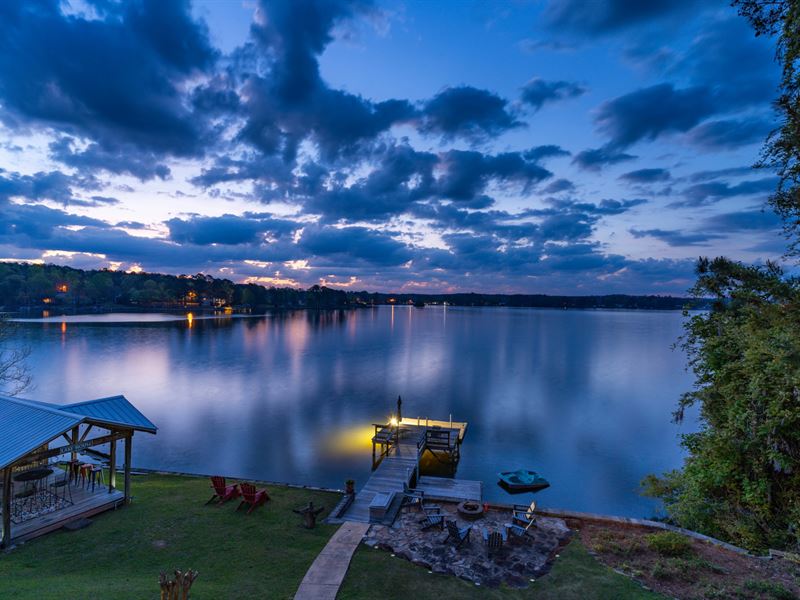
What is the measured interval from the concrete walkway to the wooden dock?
1.60m

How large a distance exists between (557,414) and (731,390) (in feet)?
86.6

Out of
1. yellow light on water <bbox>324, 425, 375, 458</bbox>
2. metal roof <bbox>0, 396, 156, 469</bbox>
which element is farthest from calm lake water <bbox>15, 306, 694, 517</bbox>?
metal roof <bbox>0, 396, 156, 469</bbox>

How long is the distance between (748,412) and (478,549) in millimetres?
8887

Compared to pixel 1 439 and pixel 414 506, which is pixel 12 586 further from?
pixel 414 506

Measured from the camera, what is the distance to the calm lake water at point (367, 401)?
24.9m

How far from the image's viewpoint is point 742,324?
13422 millimetres

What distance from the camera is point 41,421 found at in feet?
38.8

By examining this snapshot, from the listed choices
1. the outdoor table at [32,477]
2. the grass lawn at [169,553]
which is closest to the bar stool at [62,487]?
the outdoor table at [32,477]

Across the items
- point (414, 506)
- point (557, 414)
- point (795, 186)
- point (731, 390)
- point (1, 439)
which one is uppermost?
point (795, 186)

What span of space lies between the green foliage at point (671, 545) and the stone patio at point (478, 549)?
236cm

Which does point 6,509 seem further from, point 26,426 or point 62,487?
point 62,487

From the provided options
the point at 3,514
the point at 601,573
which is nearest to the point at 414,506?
the point at 601,573

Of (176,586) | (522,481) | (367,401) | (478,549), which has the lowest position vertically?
(367,401)

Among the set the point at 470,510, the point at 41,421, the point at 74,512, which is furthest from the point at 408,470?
the point at 41,421
